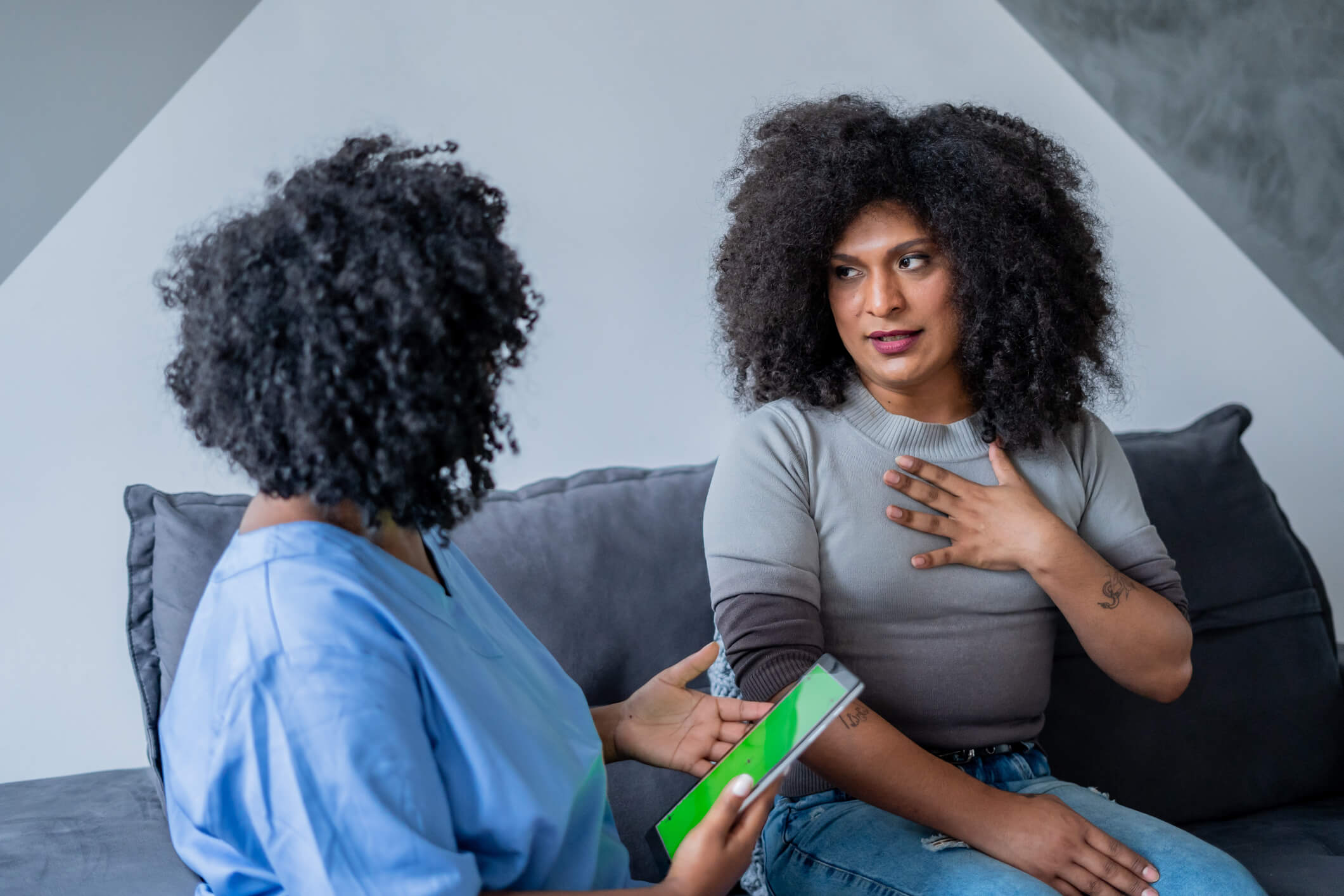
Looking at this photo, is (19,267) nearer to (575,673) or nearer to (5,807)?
(5,807)

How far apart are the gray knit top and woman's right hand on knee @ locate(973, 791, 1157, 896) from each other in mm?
141

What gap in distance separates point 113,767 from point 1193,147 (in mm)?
2405

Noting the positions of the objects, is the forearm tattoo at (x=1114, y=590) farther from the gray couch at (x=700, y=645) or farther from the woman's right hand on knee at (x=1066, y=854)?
the gray couch at (x=700, y=645)

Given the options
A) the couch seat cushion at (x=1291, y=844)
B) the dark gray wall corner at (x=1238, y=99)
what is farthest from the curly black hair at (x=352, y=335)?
the dark gray wall corner at (x=1238, y=99)

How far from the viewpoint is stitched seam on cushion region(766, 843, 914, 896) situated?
106 cm

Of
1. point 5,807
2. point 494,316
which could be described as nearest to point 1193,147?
point 494,316

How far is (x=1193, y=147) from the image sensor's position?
7.20ft

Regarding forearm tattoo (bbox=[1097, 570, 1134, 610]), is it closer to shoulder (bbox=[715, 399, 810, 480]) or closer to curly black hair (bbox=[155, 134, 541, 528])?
shoulder (bbox=[715, 399, 810, 480])

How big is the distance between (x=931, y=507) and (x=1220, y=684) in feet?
2.53

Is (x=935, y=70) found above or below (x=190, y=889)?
above

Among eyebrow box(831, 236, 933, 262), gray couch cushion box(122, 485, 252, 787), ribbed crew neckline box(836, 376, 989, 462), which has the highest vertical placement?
eyebrow box(831, 236, 933, 262)

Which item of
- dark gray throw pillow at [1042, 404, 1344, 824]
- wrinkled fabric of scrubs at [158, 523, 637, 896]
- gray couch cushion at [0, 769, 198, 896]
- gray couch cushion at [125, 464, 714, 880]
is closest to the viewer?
wrinkled fabric of scrubs at [158, 523, 637, 896]

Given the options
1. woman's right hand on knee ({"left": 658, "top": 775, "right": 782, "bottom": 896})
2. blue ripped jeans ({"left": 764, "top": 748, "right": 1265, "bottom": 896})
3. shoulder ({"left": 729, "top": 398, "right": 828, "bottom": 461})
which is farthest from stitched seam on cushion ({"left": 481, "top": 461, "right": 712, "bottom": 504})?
woman's right hand on knee ({"left": 658, "top": 775, "right": 782, "bottom": 896})

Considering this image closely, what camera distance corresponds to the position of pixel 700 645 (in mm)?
1480
